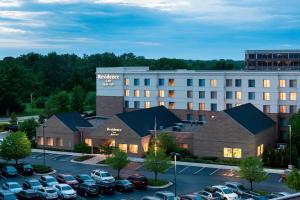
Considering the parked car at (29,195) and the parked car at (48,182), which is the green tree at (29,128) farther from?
the parked car at (29,195)

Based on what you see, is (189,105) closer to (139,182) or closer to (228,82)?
(228,82)

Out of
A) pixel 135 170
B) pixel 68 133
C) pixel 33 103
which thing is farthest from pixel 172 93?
pixel 33 103

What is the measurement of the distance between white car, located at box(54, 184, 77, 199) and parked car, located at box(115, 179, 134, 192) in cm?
523

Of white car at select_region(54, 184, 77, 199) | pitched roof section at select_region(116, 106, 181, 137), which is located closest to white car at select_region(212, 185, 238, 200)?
white car at select_region(54, 184, 77, 199)

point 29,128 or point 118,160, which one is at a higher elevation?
point 29,128

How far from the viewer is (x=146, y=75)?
93062mm

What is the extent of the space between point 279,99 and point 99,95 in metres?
35.5

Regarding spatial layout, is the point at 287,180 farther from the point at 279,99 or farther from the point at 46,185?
the point at 279,99

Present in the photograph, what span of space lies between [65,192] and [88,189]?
251cm

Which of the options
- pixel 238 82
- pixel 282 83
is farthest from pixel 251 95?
pixel 282 83

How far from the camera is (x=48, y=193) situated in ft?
144

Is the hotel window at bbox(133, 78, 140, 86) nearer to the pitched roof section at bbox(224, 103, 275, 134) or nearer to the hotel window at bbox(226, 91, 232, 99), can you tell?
the hotel window at bbox(226, 91, 232, 99)

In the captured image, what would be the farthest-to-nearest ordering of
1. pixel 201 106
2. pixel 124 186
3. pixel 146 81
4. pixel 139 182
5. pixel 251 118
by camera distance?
pixel 146 81 < pixel 201 106 < pixel 251 118 < pixel 139 182 < pixel 124 186

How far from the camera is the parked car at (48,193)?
4384 cm
